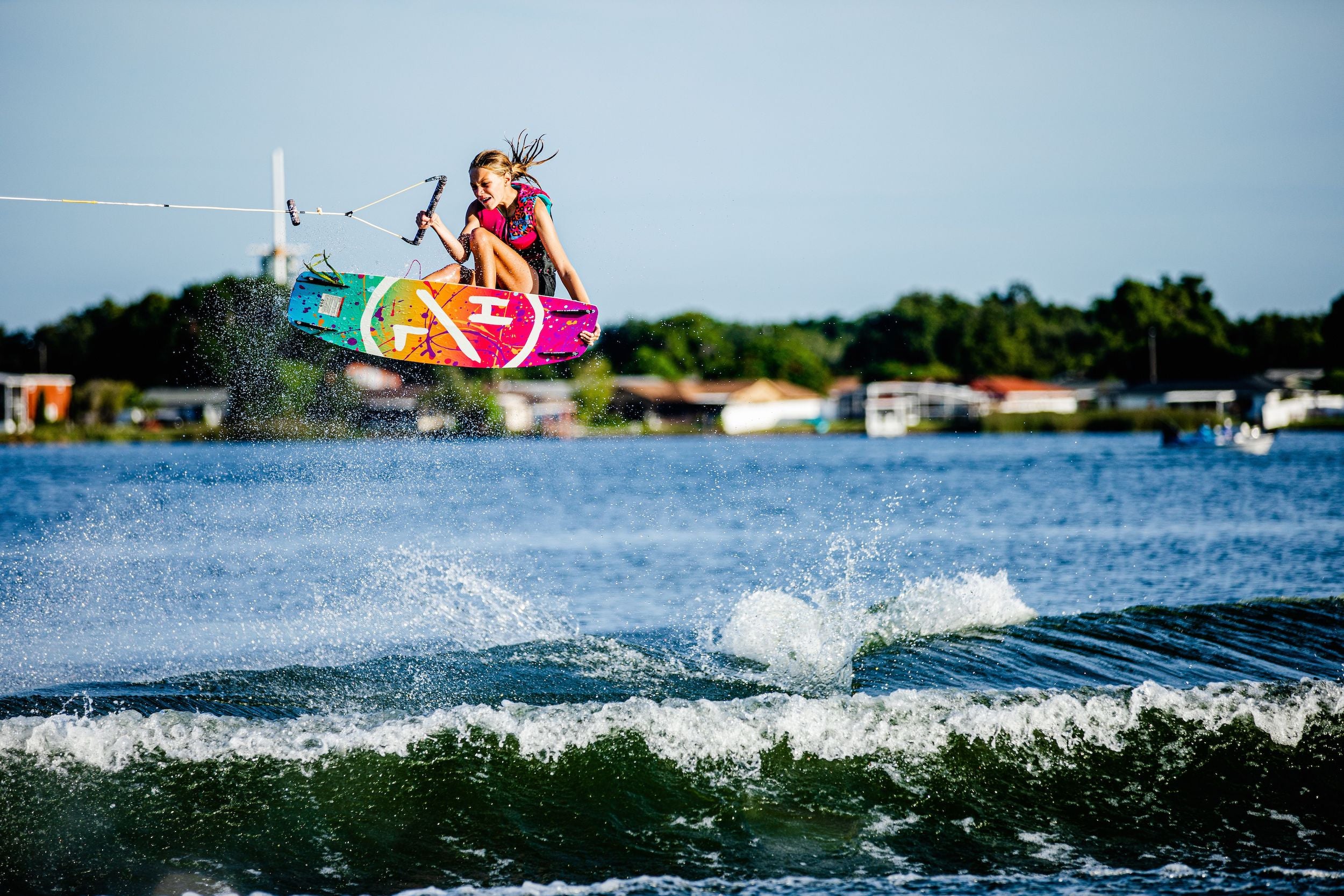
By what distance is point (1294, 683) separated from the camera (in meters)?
8.71

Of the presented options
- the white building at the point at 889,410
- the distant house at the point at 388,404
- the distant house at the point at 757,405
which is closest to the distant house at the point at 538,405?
the distant house at the point at 388,404

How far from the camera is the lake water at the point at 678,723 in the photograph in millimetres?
6207

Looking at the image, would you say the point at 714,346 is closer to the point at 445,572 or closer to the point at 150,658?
the point at 445,572

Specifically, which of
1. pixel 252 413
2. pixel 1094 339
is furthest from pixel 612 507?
pixel 1094 339

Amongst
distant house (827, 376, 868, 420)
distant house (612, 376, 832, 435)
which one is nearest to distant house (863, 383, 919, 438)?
distant house (827, 376, 868, 420)

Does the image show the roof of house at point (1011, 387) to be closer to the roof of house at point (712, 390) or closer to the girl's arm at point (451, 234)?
the roof of house at point (712, 390)

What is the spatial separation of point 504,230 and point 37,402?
83521mm

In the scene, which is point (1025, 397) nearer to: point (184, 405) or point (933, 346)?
point (933, 346)

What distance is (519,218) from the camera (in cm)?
851

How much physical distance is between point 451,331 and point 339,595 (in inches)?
240

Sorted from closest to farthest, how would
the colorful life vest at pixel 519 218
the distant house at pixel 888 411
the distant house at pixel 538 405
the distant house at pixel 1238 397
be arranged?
the colorful life vest at pixel 519 218 < the distant house at pixel 538 405 < the distant house at pixel 1238 397 < the distant house at pixel 888 411

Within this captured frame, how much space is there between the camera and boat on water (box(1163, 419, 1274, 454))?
2034 inches

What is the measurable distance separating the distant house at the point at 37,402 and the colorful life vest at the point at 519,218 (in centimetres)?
8185

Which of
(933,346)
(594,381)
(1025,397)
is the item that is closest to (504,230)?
(594,381)
